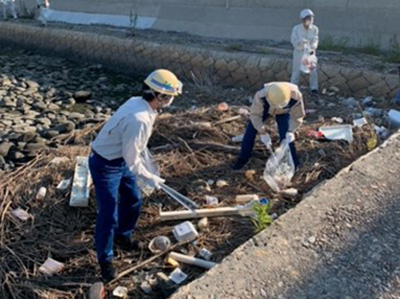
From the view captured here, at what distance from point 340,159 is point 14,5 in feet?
64.2

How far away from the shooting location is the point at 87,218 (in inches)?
181

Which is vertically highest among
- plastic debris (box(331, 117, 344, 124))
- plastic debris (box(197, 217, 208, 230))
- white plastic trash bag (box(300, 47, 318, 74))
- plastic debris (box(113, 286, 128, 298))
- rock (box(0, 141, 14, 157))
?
white plastic trash bag (box(300, 47, 318, 74))

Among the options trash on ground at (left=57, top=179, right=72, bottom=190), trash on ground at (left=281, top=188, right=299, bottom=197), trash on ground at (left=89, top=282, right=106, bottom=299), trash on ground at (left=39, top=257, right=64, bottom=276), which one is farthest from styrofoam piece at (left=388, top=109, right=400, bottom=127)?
trash on ground at (left=39, top=257, right=64, bottom=276)

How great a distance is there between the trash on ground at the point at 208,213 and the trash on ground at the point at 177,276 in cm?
72

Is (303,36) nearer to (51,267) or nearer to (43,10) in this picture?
(51,267)

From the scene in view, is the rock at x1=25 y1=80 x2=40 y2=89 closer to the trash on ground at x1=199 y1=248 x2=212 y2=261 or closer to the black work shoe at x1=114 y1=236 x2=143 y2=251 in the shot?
the black work shoe at x1=114 y1=236 x2=143 y2=251

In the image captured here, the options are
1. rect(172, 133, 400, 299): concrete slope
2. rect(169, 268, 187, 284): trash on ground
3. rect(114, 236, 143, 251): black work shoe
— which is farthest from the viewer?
rect(114, 236, 143, 251): black work shoe

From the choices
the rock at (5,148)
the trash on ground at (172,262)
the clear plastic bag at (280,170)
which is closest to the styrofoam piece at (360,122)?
the clear plastic bag at (280,170)

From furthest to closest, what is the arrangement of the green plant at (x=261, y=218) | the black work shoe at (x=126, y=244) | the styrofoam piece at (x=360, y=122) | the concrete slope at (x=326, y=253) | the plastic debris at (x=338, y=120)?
1. the plastic debris at (x=338, y=120)
2. the styrofoam piece at (x=360, y=122)
3. the black work shoe at (x=126, y=244)
4. the green plant at (x=261, y=218)
5. the concrete slope at (x=326, y=253)

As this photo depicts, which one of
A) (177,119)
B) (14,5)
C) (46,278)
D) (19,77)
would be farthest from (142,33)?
(46,278)

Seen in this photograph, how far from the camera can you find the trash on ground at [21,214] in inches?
179

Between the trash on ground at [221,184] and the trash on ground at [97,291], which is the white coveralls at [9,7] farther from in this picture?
the trash on ground at [97,291]

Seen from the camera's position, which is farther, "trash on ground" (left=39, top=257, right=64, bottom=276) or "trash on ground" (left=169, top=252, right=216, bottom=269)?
"trash on ground" (left=39, top=257, right=64, bottom=276)

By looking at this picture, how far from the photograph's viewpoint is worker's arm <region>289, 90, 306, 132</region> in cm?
507
